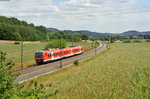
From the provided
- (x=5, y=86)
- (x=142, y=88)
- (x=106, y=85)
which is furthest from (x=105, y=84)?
(x=5, y=86)

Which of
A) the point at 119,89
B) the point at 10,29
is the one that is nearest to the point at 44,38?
the point at 10,29

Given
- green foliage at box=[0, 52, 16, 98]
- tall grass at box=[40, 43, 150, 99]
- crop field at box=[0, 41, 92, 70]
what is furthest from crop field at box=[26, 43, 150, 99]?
crop field at box=[0, 41, 92, 70]

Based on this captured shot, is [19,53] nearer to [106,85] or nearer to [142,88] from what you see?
[106,85]

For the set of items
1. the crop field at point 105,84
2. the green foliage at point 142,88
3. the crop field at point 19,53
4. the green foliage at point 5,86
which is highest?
the green foliage at point 5,86

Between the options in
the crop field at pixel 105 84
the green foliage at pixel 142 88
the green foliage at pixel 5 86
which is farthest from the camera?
the crop field at pixel 105 84

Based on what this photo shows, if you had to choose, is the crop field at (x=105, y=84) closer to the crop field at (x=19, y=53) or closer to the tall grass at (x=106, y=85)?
the tall grass at (x=106, y=85)

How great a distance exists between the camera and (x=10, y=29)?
4299 inches

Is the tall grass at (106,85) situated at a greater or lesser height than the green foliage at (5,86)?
lesser

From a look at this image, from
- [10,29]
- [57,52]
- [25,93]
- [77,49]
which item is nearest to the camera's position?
[25,93]

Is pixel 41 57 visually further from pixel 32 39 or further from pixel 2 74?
pixel 32 39

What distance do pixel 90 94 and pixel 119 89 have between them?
6.49ft

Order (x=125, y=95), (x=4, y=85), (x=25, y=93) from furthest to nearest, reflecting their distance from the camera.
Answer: (x=125, y=95)
(x=25, y=93)
(x=4, y=85)

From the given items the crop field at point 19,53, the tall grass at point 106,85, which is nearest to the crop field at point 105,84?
the tall grass at point 106,85

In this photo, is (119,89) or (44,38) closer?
(119,89)
